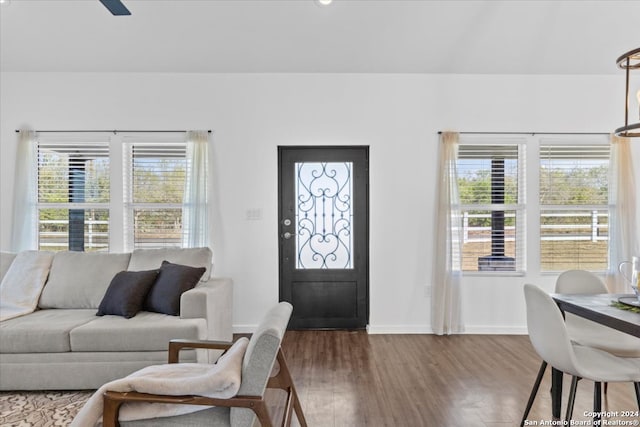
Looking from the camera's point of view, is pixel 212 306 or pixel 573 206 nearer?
pixel 212 306

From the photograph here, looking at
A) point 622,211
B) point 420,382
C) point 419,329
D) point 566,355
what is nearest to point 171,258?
point 420,382

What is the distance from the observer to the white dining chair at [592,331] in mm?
2256

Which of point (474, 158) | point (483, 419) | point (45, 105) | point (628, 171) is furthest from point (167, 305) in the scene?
point (628, 171)

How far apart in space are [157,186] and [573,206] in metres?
4.69

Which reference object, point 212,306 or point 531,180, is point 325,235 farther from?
point 531,180

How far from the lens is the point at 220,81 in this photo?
4.16 meters

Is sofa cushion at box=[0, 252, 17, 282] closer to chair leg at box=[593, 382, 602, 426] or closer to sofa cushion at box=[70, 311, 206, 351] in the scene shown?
sofa cushion at box=[70, 311, 206, 351]

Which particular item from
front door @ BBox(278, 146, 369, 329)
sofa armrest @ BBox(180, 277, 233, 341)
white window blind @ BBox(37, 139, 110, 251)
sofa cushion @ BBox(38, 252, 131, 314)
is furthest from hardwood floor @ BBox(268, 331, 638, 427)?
white window blind @ BBox(37, 139, 110, 251)

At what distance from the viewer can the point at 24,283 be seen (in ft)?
10.5

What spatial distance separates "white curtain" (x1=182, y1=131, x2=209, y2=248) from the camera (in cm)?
404

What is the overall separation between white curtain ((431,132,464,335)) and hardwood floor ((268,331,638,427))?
0.24 meters

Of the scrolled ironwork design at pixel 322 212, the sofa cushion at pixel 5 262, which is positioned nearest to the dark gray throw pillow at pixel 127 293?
the sofa cushion at pixel 5 262

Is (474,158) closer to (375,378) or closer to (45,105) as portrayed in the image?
(375,378)

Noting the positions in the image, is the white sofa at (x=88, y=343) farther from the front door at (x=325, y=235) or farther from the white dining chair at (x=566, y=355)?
the white dining chair at (x=566, y=355)
